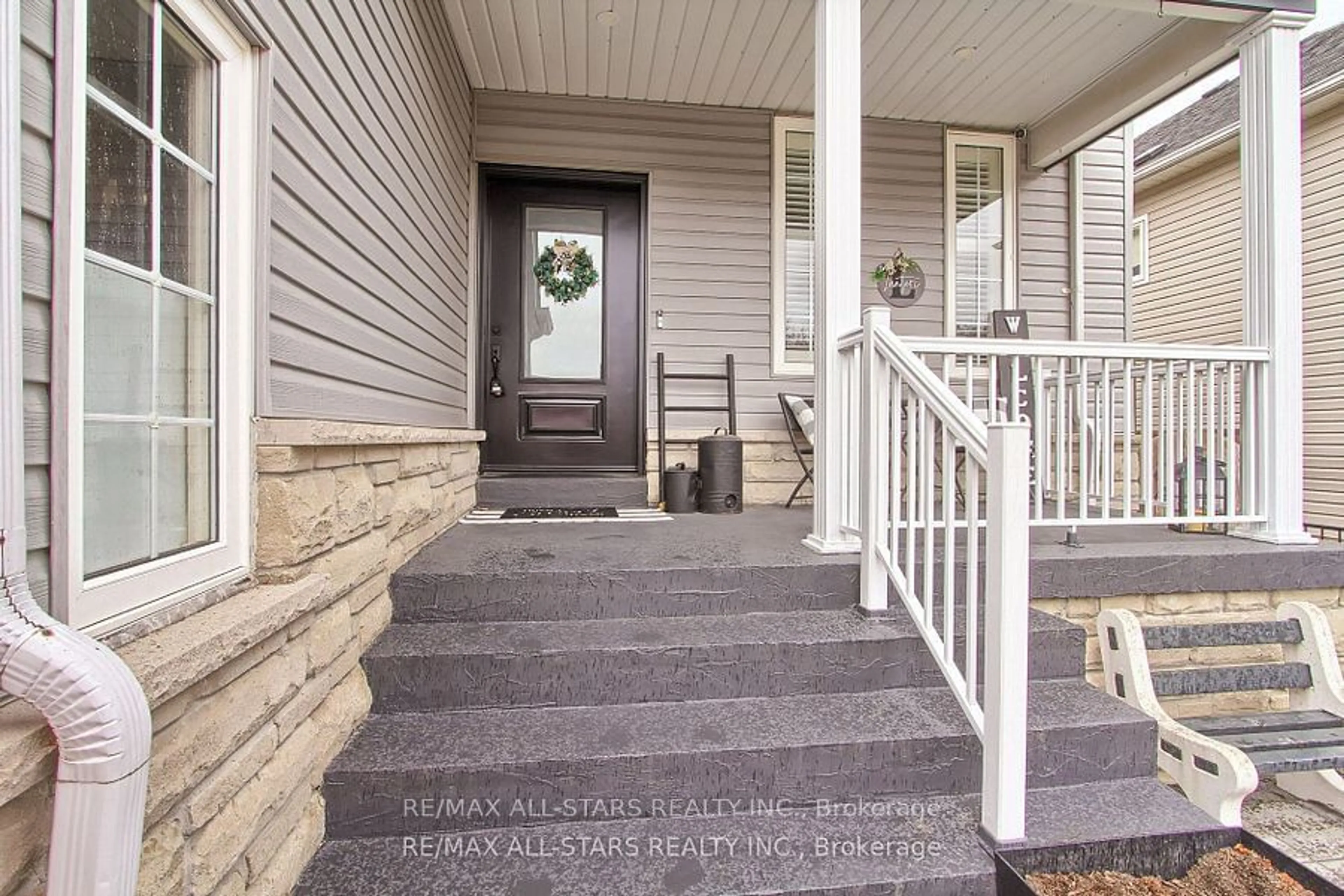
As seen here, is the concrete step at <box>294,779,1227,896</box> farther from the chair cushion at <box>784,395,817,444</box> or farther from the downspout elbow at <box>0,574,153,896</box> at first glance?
the chair cushion at <box>784,395,817,444</box>

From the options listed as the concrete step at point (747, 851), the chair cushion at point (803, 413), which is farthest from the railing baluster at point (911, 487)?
the chair cushion at point (803, 413)

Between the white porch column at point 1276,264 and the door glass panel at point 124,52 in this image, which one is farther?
the white porch column at point 1276,264

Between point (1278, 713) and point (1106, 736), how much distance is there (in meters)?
1.28

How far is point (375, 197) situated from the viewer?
2.11 metres

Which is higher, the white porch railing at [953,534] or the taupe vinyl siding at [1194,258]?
the taupe vinyl siding at [1194,258]

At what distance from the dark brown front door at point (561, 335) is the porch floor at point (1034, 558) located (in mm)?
1222

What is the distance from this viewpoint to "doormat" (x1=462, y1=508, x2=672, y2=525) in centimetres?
336

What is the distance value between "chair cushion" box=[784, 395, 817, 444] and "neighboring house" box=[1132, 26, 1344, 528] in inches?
136

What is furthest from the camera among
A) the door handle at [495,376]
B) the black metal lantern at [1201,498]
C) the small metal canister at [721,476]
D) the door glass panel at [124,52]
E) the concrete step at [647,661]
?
the door handle at [495,376]

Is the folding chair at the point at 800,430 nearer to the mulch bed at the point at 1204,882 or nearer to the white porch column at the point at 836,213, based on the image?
the white porch column at the point at 836,213

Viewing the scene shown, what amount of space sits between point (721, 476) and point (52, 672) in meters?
3.22

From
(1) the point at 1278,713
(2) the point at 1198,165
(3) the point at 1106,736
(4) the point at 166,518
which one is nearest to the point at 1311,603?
(1) the point at 1278,713

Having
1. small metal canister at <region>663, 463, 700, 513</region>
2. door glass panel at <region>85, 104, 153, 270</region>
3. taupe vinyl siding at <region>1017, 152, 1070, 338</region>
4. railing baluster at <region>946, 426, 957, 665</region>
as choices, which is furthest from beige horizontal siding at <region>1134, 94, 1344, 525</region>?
door glass panel at <region>85, 104, 153, 270</region>

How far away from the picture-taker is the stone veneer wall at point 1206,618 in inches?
98.0
